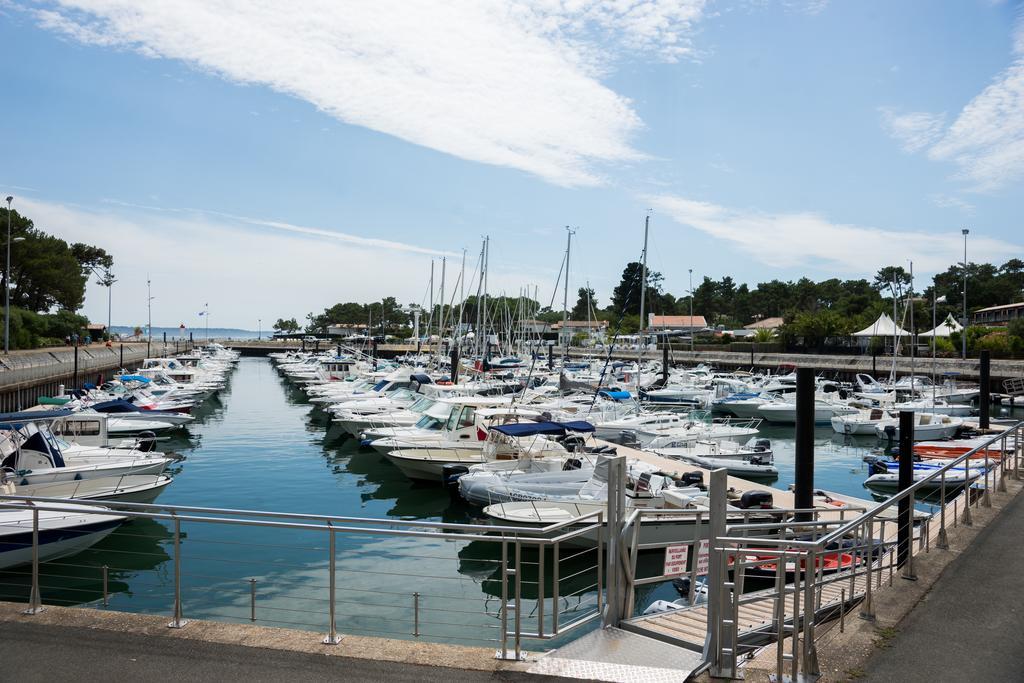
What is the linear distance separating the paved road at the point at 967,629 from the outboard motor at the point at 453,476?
15.7 m

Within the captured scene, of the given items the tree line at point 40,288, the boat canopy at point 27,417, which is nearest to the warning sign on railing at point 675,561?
the boat canopy at point 27,417

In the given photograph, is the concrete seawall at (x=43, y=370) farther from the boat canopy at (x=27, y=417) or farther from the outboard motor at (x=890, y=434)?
the outboard motor at (x=890, y=434)

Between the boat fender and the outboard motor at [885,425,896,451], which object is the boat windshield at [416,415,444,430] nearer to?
the boat fender

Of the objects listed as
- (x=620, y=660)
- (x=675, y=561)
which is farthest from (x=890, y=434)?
(x=620, y=660)

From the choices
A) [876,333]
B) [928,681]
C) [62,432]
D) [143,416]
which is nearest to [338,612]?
[928,681]

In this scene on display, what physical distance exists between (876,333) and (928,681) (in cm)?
6603

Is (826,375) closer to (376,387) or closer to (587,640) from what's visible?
(376,387)

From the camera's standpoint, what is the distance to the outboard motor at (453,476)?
79.2ft

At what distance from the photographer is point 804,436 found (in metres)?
14.4

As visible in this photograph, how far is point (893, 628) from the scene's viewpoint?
777 cm

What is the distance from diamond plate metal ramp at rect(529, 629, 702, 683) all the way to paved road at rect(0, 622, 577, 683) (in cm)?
28

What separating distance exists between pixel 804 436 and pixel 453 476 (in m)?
12.6

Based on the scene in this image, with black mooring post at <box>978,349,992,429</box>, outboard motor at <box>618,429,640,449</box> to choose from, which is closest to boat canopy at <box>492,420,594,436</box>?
outboard motor at <box>618,429,640,449</box>

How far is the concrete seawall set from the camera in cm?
4409
